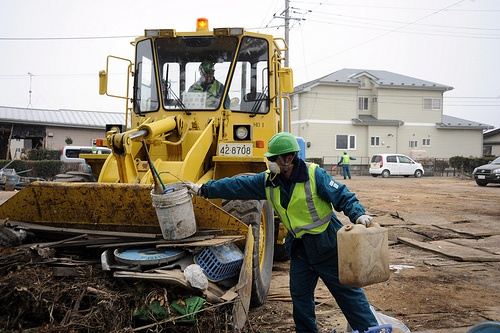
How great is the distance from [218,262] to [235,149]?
176cm

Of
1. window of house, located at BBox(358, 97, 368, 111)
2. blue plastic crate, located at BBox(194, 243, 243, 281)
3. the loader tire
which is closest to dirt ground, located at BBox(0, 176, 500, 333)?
the loader tire

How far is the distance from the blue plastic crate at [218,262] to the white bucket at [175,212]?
223 mm

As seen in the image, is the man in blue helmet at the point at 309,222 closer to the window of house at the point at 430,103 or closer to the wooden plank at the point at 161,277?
the wooden plank at the point at 161,277

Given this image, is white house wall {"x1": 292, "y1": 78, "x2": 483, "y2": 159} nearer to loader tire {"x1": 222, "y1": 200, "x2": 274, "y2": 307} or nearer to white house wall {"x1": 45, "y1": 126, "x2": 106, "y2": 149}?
white house wall {"x1": 45, "y1": 126, "x2": 106, "y2": 149}

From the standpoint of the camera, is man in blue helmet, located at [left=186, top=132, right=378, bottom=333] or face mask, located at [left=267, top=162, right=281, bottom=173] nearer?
man in blue helmet, located at [left=186, top=132, right=378, bottom=333]

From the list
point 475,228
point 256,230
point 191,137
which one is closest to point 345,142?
point 475,228

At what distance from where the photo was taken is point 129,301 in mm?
3668

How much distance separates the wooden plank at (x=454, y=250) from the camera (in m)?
7.51

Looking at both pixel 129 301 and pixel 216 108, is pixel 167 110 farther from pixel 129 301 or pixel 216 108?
pixel 129 301

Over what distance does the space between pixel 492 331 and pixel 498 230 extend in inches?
338

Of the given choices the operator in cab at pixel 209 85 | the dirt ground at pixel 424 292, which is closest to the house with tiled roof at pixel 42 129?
the dirt ground at pixel 424 292

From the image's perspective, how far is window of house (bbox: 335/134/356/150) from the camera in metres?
38.0

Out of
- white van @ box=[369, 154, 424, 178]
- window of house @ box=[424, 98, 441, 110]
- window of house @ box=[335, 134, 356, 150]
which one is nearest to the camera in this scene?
white van @ box=[369, 154, 424, 178]

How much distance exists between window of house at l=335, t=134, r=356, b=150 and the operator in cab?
106 feet
